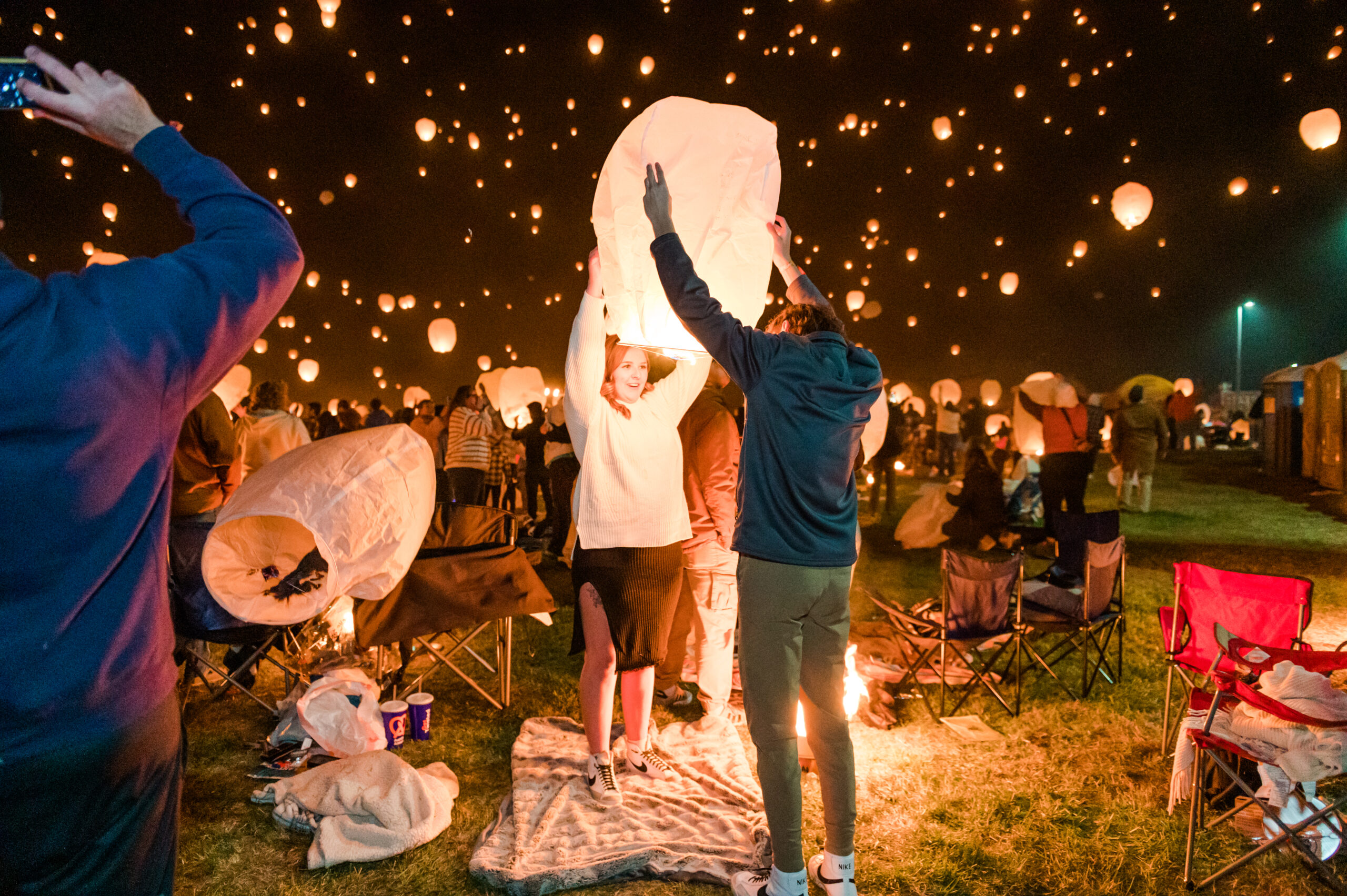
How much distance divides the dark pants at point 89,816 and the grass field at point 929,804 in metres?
1.86

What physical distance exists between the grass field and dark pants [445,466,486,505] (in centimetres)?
316

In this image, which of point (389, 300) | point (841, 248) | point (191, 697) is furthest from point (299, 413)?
point (841, 248)

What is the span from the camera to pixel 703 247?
2336mm

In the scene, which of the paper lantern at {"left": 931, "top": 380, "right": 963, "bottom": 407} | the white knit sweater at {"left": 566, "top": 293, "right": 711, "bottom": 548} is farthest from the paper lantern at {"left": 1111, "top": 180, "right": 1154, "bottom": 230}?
the paper lantern at {"left": 931, "top": 380, "right": 963, "bottom": 407}

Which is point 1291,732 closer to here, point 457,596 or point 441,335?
point 457,596

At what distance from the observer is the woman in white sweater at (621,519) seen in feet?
9.96

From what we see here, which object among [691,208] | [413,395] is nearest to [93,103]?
[691,208]

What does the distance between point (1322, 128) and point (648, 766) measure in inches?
357

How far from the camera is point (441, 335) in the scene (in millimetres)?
14250

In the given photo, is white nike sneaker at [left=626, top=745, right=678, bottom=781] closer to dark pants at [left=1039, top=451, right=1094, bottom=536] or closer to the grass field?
the grass field

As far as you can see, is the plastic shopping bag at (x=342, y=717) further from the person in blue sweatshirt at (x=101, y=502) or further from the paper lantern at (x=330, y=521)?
the person in blue sweatshirt at (x=101, y=502)

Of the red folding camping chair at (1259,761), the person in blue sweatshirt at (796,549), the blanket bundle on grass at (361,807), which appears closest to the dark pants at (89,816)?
the person in blue sweatshirt at (796,549)

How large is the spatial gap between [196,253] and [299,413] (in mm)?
14075

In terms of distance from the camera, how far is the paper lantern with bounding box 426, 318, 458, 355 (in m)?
14.2
